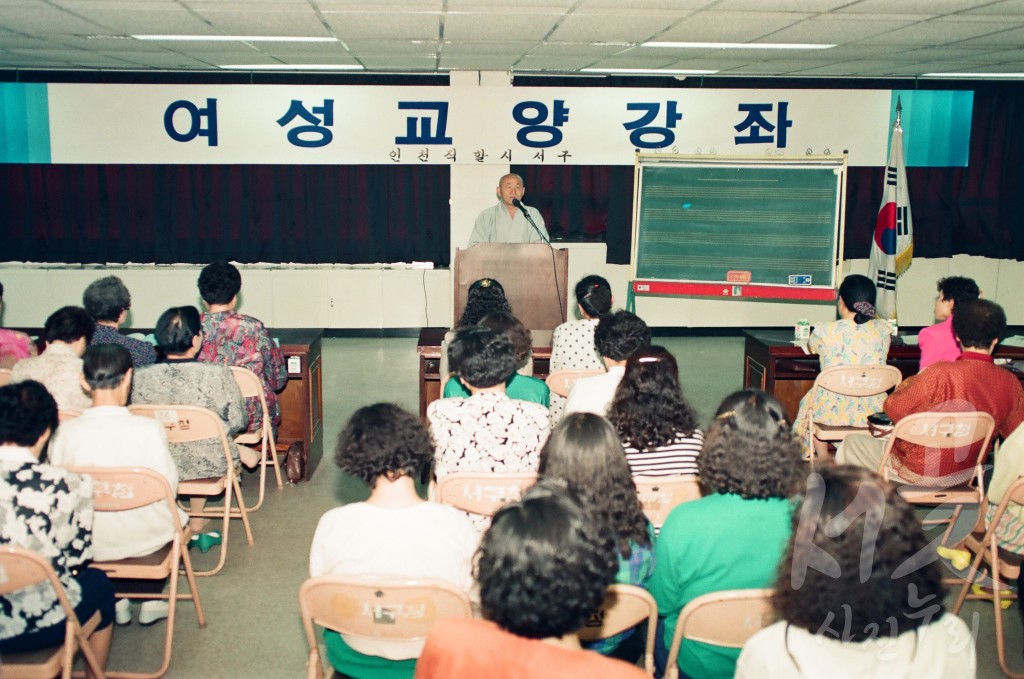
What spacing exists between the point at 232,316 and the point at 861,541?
324 centimetres

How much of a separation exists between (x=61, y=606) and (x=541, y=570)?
1.48m

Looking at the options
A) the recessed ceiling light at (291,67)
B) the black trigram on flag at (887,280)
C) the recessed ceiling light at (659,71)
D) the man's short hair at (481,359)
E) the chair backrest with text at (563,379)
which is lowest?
the chair backrest with text at (563,379)

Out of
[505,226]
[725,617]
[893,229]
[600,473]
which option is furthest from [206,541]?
[893,229]

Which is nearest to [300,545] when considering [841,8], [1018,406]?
[1018,406]

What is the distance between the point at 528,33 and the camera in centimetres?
496

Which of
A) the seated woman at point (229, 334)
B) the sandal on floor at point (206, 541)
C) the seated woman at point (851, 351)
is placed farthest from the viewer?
the seated woman at point (851, 351)

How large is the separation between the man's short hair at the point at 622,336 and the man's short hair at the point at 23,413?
1889mm

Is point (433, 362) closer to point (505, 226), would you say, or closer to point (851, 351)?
point (505, 226)

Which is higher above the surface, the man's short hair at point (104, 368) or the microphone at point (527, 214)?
the microphone at point (527, 214)

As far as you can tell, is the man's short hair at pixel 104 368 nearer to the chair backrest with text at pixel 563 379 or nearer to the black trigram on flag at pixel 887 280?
the chair backrest with text at pixel 563 379

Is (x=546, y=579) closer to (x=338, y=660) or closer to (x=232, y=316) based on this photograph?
(x=338, y=660)

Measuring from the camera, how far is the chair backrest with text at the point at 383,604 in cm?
172

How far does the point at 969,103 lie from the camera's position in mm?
6727


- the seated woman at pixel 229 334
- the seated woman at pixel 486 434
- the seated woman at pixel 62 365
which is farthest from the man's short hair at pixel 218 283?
the seated woman at pixel 486 434
